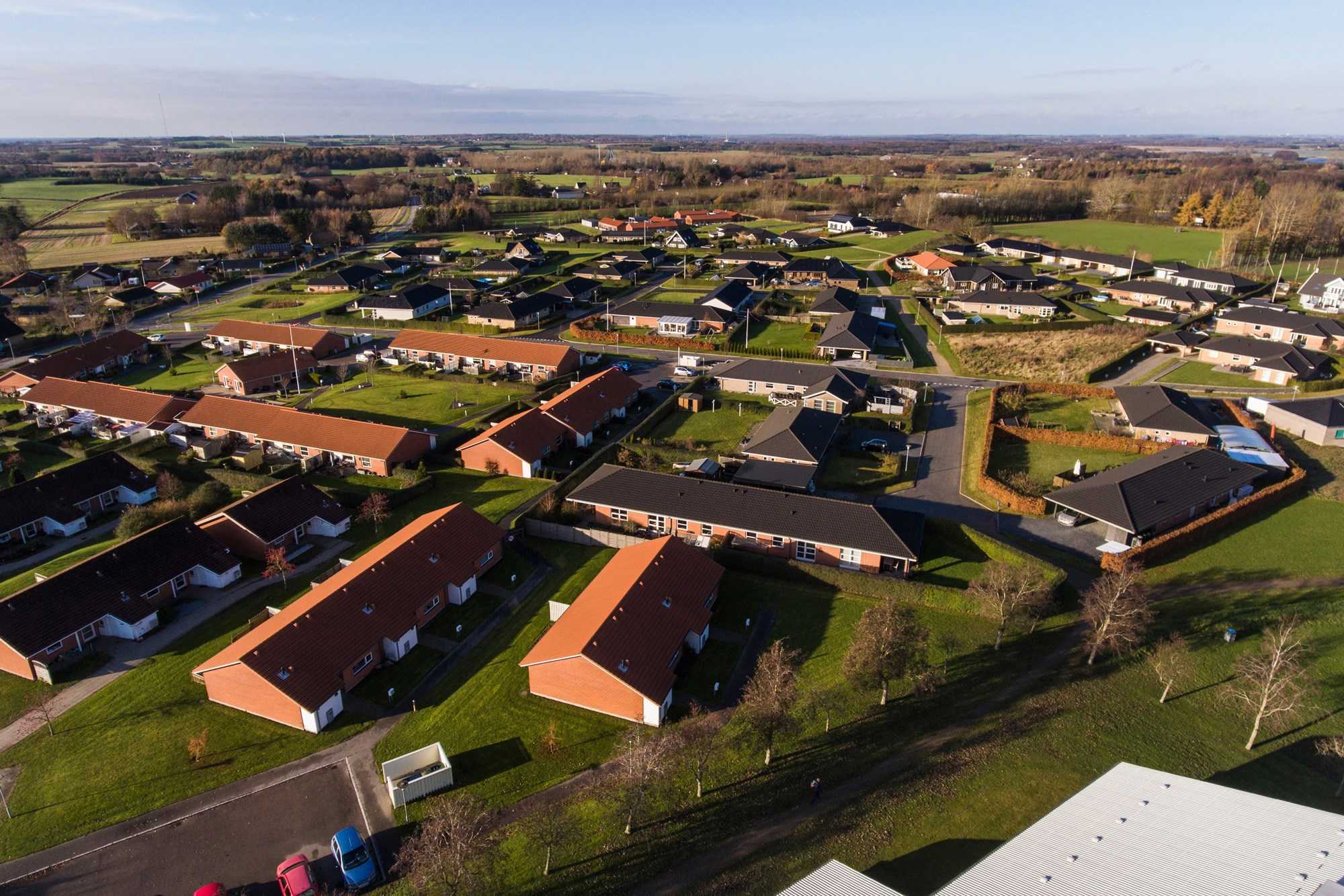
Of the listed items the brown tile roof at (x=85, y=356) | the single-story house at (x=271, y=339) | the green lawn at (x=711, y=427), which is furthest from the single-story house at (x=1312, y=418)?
the brown tile roof at (x=85, y=356)

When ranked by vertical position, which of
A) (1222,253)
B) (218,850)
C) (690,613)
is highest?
(1222,253)

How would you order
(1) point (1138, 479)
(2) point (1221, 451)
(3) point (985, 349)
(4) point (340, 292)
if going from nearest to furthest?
(1) point (1138, 479) < (2) point (1221, 451) < (3) point (985, 349) < (4) point (340, 292)

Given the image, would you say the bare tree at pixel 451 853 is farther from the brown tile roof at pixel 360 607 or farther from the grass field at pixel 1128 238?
the grass field at pixel 1128 238

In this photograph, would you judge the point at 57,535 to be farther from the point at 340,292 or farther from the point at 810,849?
the point at 340,292

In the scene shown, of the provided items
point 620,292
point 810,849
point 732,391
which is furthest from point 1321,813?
point 620,292

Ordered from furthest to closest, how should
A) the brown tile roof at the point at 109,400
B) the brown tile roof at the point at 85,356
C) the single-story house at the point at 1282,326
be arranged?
the single-story house at the point at 1282,326 < the brown tile roof at the point at 85,356 < the brown tile roof at the point at 109,400

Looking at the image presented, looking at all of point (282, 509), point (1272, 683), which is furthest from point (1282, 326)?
point (282, 509)

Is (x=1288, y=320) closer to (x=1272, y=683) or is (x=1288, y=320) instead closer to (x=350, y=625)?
(x=1272, y=683)
